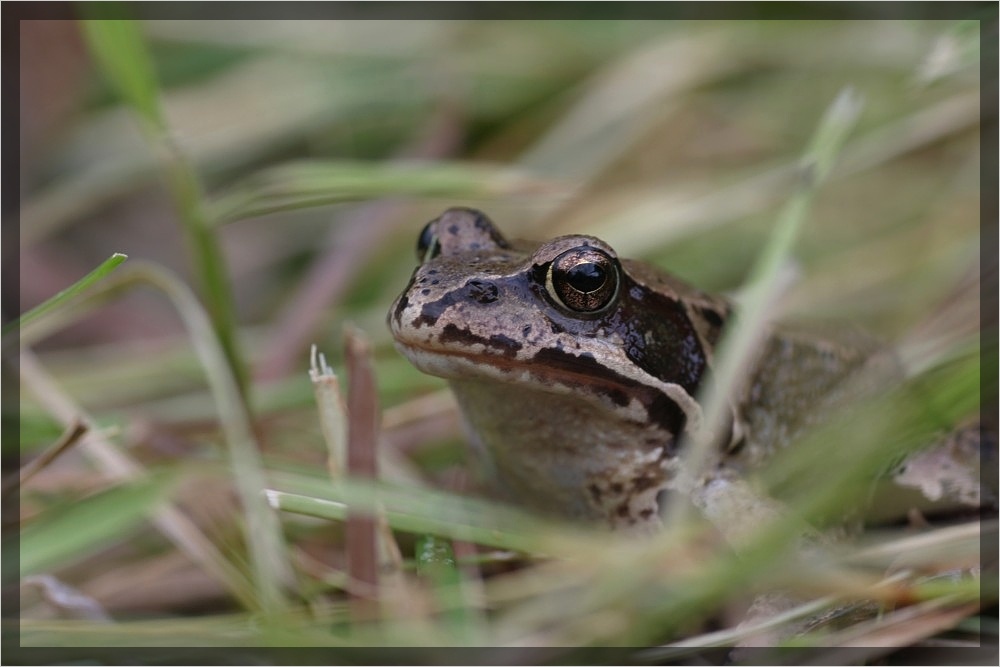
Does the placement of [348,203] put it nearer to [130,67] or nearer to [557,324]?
[130,67]

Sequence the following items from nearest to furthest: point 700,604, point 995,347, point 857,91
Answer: point 700,604, point 995,347, point 857,91

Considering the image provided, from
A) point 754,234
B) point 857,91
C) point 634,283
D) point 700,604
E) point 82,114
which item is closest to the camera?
point 700,604

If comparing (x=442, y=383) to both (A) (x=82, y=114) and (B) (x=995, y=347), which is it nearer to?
(B) (x=995, y=347)

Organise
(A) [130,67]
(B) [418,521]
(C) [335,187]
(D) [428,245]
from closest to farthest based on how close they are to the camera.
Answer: (B) [418,521] → (D) [428,245] → (C) [335,187] → (A) [130,67]

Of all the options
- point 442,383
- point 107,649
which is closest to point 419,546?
point 107,649

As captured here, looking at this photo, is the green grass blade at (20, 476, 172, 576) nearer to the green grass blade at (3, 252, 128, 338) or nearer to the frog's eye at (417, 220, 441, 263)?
the green grass blade at (3, 252, 128, 338)

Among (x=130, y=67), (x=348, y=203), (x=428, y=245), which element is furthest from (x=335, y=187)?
(x=348, y=203)

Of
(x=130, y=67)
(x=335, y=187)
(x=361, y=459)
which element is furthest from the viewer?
(x=130, y=67)
